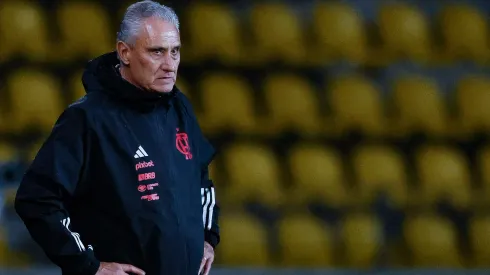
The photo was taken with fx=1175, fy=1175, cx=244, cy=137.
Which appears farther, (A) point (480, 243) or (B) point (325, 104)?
(B) point (325, 104)

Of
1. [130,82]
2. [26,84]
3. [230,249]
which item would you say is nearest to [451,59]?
[230,249]

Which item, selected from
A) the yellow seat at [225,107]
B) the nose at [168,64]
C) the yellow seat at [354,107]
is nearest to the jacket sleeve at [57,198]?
the nose at [168,64]

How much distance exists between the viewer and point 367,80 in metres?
6.43

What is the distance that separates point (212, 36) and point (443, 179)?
54.9 inches

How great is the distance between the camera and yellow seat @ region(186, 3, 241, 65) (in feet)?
20.0

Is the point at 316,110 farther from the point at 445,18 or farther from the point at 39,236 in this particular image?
the point at 39,236

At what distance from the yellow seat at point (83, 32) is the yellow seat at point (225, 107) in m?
0.55

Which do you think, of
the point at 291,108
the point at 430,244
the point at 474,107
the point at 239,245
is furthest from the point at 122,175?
the point at 474,107

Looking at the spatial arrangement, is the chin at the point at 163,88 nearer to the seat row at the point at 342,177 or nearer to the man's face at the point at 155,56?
the man's face at the point at 155,56

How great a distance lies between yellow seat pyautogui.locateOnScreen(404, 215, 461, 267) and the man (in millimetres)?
3017

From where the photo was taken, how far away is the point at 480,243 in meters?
5.84

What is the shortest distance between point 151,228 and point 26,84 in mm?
3057

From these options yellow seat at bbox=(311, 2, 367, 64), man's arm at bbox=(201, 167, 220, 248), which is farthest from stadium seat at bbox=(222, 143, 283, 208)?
man's arm at bbox=(201, 167, 220, 248)

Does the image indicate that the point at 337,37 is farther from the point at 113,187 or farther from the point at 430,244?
the point at 113,187
